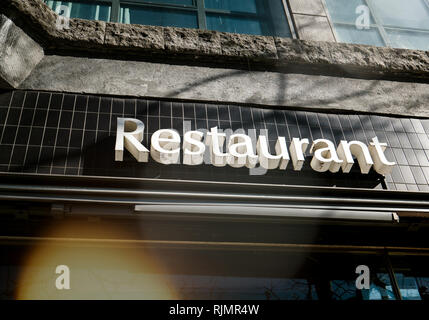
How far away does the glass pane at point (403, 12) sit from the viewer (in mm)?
7738

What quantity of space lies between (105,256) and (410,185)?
12.3 feet

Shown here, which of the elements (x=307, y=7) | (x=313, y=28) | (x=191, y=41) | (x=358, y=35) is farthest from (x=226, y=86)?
(x=358, y=35)

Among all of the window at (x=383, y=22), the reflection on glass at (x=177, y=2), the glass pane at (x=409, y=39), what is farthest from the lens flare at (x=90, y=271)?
the glass pane at (x=409, y=39)

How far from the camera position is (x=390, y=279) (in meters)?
4.59

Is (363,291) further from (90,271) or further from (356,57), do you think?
(356,57)

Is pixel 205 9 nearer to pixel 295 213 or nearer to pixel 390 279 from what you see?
pixel 295 213

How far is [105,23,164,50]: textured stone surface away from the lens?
218 inches

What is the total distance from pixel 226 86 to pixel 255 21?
211 cm

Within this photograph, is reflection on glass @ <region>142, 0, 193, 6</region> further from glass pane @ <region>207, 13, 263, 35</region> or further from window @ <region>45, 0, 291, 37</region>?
glass pane @ <region>207, 13, 263, 35</region>

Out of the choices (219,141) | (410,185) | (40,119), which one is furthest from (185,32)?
(410,185)

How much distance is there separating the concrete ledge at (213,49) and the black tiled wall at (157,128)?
2.45 feet

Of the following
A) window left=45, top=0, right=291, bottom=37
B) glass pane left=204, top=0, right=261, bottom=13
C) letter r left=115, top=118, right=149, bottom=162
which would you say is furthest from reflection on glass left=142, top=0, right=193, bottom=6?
letter r left=115, top=118, right=149, bottom=162

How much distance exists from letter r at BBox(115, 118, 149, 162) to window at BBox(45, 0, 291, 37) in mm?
2437

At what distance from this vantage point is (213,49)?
5773mm
